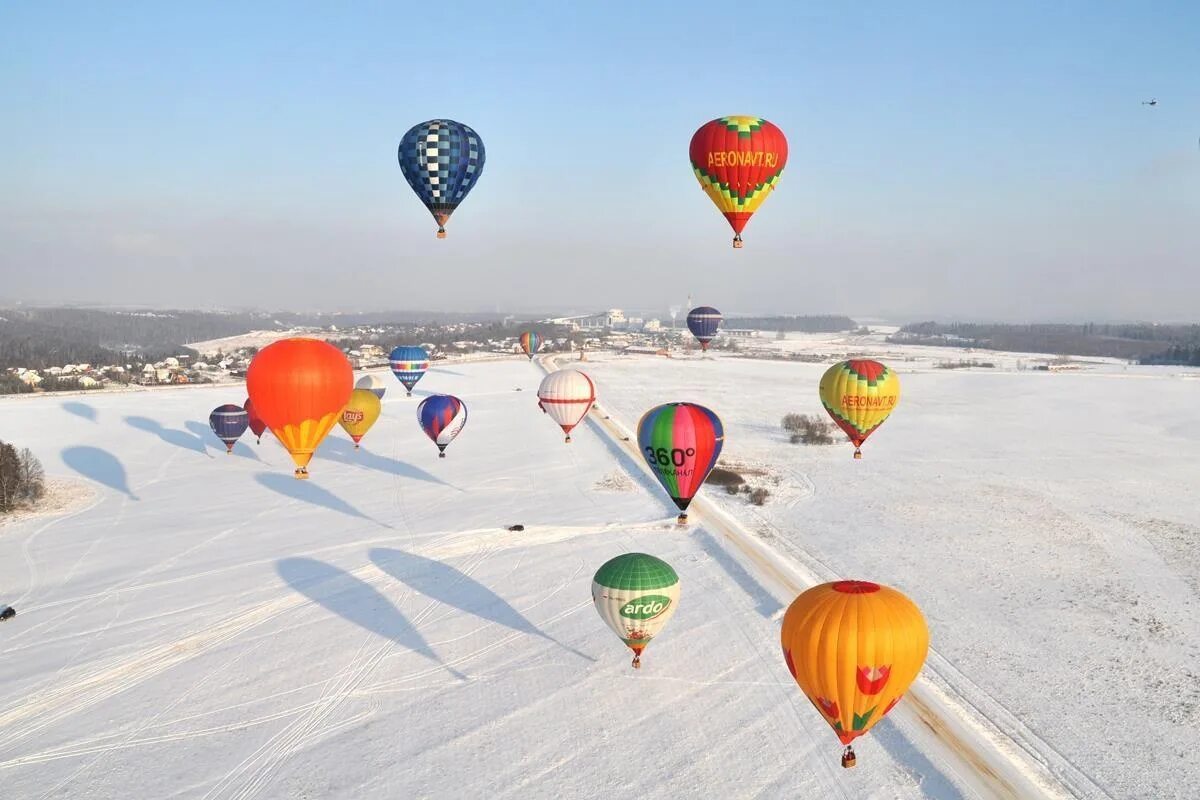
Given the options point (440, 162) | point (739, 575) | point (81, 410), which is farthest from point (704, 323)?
point (81, 410)

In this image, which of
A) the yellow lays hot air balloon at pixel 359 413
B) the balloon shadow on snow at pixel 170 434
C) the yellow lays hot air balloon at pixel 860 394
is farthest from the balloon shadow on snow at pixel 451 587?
the balloon shadow on snow at pixel 170 434

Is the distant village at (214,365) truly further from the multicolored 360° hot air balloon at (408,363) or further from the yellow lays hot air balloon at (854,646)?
the yellow lays hot air balloon at (854,646)

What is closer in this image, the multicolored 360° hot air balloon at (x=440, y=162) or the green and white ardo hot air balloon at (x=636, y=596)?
the green and white ardo hot air balloon at (x=636, y=596)

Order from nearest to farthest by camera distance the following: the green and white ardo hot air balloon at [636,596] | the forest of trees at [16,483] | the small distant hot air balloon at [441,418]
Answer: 1. the green and white ardo hot air balloon at [636,596]
2. the forest of trees at [16,483]
3. the small distant hot air balloon at [441,418]

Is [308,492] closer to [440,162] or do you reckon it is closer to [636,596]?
[440,162]

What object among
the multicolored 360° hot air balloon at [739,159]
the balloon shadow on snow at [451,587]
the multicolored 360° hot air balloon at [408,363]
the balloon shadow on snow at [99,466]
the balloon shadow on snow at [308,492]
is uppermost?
the multicolored 360° hot air balloon at [739,159]

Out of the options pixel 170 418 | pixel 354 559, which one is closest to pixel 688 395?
pixel 170 418
